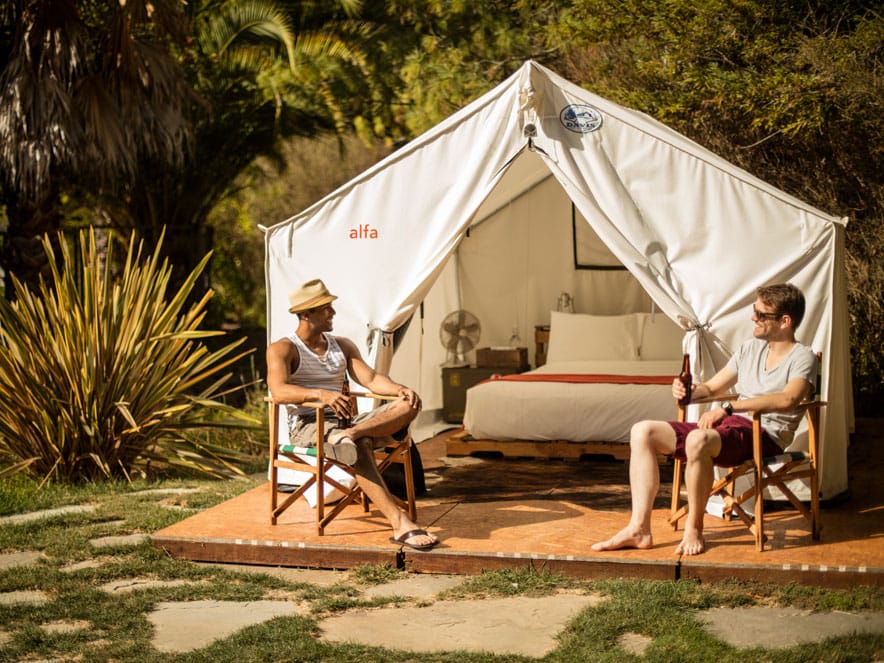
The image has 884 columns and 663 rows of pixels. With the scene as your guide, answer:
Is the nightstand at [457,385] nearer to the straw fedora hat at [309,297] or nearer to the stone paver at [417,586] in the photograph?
the straw fedora hat at [309,297]

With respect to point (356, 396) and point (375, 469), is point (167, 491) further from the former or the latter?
point (375, 469)

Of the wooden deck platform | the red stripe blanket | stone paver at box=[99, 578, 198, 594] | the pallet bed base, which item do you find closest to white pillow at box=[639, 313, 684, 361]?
the red stripe blanket

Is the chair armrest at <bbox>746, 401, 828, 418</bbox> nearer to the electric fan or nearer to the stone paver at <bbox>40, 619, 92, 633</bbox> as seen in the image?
the stone paver at <bbox>40, 619, 92, 633</bbox>

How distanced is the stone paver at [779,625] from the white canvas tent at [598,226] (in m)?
1.69

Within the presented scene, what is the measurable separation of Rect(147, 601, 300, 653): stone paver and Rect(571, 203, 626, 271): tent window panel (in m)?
5.87

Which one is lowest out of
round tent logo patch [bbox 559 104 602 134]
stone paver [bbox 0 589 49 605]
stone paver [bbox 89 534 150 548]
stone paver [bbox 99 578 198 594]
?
stone paver [bbox 0 589 49 605]

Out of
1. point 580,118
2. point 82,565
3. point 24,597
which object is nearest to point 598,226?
point 580,118

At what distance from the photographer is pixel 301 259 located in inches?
269

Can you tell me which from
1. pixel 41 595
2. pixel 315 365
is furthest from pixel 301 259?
pixel 41 595

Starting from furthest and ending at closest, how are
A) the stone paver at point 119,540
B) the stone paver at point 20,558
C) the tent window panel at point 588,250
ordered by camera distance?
the tent window panel at point 588,250
the stone paver at point 119,540
the stone paver at point 20,558

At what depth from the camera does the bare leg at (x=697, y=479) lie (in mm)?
5207

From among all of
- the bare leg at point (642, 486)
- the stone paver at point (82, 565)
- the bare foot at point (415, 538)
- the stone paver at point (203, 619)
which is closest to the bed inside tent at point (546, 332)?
the bare leg at point (642, 486)

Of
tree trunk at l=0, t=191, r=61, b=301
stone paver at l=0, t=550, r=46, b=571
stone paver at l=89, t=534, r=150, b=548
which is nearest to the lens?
stone paver at l=0, t=550, r=46, b=571

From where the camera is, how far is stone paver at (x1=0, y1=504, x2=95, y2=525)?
659cm
